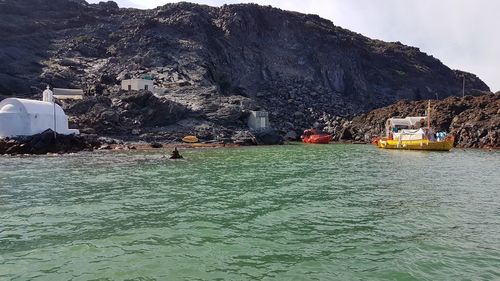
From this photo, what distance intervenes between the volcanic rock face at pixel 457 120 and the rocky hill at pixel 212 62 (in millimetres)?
15390

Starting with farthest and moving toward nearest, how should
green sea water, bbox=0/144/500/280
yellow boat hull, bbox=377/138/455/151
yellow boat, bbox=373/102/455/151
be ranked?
1. yellow boat, bbox=373/102/455/151
2. yellow boat hull, bbox=377/138/455/151
3. green sea water, bbox=0/144/500/280

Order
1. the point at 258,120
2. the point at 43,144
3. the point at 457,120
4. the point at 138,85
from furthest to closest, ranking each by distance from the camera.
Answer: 1. the point at 138,85
2. the point at 258,120
3. the point at 457,120
4. the point at 43,144

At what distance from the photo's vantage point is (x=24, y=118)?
55.9 metres

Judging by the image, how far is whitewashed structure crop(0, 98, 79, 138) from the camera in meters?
55.2

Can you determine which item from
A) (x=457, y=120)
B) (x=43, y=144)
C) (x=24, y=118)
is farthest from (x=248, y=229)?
(x=457, y=120)

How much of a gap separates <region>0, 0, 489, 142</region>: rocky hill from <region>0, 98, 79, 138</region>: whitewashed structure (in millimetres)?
13062

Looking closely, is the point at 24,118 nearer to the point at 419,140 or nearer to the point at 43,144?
the point at 43,144

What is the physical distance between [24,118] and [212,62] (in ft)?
236

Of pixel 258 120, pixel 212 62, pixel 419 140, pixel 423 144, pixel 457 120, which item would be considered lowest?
pixel 423 144

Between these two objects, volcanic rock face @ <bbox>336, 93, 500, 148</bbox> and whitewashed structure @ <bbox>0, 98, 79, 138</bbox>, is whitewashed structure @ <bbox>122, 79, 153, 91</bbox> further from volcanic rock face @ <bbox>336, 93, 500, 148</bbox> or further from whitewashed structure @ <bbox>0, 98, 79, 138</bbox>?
volcanic rock face @ <bbox>336, 93, 500, 148</bbox>

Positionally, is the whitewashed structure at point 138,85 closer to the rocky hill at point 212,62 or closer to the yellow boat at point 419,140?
the rocky hill at point 212,62

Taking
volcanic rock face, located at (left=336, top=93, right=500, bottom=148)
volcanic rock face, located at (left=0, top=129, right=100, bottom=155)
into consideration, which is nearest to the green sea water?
volcanic rock face, located at (left=0, top=129, right=100, bottom=155)

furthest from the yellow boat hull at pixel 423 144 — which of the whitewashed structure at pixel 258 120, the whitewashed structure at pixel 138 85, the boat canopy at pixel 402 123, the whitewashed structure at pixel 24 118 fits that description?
the whitewashed structure at pixel 138 85

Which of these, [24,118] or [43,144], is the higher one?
[24,118]
